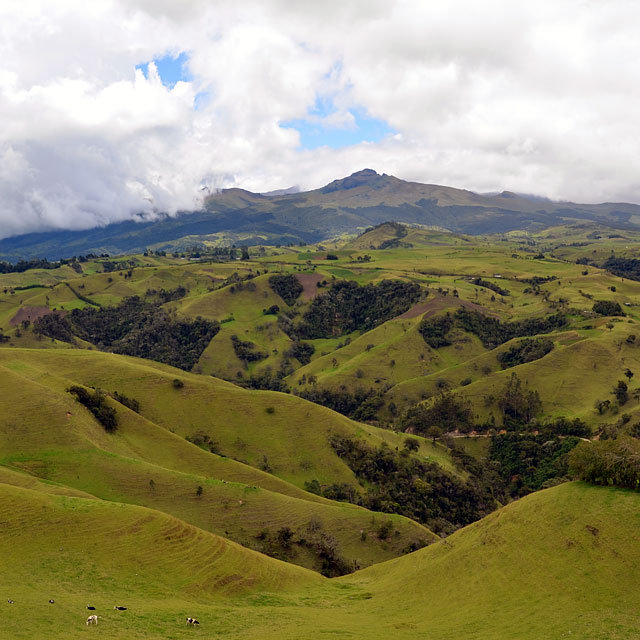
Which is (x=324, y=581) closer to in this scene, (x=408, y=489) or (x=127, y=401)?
(x=408, y=489)

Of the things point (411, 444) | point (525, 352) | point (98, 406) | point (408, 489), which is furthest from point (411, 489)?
point (525, 352)

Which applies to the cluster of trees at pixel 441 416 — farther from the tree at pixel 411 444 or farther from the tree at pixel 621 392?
the tree at pixel 621 392

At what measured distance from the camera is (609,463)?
161 ft

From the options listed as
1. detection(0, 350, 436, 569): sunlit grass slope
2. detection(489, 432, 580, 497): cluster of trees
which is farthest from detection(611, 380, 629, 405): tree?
detection(0, 350, 436, 569): sunlit grass slope

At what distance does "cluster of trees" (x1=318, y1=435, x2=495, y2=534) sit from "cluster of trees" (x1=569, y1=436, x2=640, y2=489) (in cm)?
5089

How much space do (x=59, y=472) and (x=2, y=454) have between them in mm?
9901

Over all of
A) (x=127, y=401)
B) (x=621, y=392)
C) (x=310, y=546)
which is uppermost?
(x=127, y=401)

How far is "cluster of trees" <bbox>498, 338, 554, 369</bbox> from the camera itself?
177000 millimetres

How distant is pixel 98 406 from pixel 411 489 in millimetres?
63101

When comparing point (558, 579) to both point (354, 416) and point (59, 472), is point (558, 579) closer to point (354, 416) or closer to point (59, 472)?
point (59, 472)

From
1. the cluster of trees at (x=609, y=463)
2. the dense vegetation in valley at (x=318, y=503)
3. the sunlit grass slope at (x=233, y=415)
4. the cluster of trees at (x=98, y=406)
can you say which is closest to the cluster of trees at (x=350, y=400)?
the dense vegetation in valley at (x=318, y=503)

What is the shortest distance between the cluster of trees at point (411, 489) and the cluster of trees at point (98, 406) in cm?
4148

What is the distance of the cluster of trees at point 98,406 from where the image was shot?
94.8 m

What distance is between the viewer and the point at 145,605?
40.4 m
